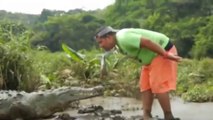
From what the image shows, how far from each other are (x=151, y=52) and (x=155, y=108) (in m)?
2.37

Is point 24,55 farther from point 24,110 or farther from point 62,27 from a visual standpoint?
point 62,27

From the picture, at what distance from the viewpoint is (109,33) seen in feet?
16.9

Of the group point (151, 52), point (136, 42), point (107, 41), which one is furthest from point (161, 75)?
point (107, 41)

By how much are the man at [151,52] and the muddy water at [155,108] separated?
3.18 ft

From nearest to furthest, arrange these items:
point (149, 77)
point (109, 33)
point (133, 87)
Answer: point (109, 33)
point (149, 77)
point (133, 87)

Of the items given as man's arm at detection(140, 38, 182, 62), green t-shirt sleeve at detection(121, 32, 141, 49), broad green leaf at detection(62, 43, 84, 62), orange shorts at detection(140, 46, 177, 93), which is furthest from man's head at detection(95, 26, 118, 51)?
broad green leaf at detection(62, 43, 84, 62)

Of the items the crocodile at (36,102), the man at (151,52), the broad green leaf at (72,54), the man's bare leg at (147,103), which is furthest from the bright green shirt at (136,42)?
the broad green leaf at (72,54)

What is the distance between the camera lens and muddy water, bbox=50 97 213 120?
639 centimetres

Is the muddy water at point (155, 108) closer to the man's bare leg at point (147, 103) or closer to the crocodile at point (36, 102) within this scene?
the crocodile at point (36, 102)

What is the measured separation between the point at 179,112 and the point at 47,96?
2043 millimetres

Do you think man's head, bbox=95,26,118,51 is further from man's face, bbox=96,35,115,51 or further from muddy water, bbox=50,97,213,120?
muddy water, bbox=50,97,213,120

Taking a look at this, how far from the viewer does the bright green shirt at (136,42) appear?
507 centimetres

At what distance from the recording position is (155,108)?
7.46 m

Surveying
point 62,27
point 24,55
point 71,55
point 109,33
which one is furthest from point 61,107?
point 62,27
